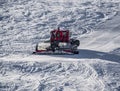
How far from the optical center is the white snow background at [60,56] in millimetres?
17969

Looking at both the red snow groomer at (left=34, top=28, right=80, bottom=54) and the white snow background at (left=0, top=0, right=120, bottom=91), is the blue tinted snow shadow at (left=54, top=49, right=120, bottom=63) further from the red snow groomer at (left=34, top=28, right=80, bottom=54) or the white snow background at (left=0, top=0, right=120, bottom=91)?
the red snow groomer at (left=34, top=28, right=80, bottom=54)

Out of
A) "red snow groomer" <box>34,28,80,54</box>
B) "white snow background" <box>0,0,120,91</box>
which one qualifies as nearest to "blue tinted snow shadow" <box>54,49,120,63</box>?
"white snow background" <box>0,0,120,91</box>

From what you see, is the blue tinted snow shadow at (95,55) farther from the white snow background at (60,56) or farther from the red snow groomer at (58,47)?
the red snow groomer at (58,47)

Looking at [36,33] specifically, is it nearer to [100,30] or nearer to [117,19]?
[100,30]

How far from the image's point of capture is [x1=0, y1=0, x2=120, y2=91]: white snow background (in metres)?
18.0

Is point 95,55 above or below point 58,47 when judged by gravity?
below

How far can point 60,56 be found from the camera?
21.7m

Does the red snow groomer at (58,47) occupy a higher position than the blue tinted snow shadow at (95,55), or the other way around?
the red snow groomer at (58,47)

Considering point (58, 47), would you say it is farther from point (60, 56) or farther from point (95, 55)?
point (95, 55)

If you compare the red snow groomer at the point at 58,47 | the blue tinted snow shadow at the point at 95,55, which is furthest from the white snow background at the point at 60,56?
the red snow groomer at the point at 58,47

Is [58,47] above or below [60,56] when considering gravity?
above

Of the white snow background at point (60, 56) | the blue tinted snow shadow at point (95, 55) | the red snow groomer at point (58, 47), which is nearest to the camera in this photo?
the white snow background at point (60, 56)

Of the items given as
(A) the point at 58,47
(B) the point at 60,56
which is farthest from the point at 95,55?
(A) the point at 58,47

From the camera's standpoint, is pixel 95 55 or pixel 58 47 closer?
pixel 95 55
